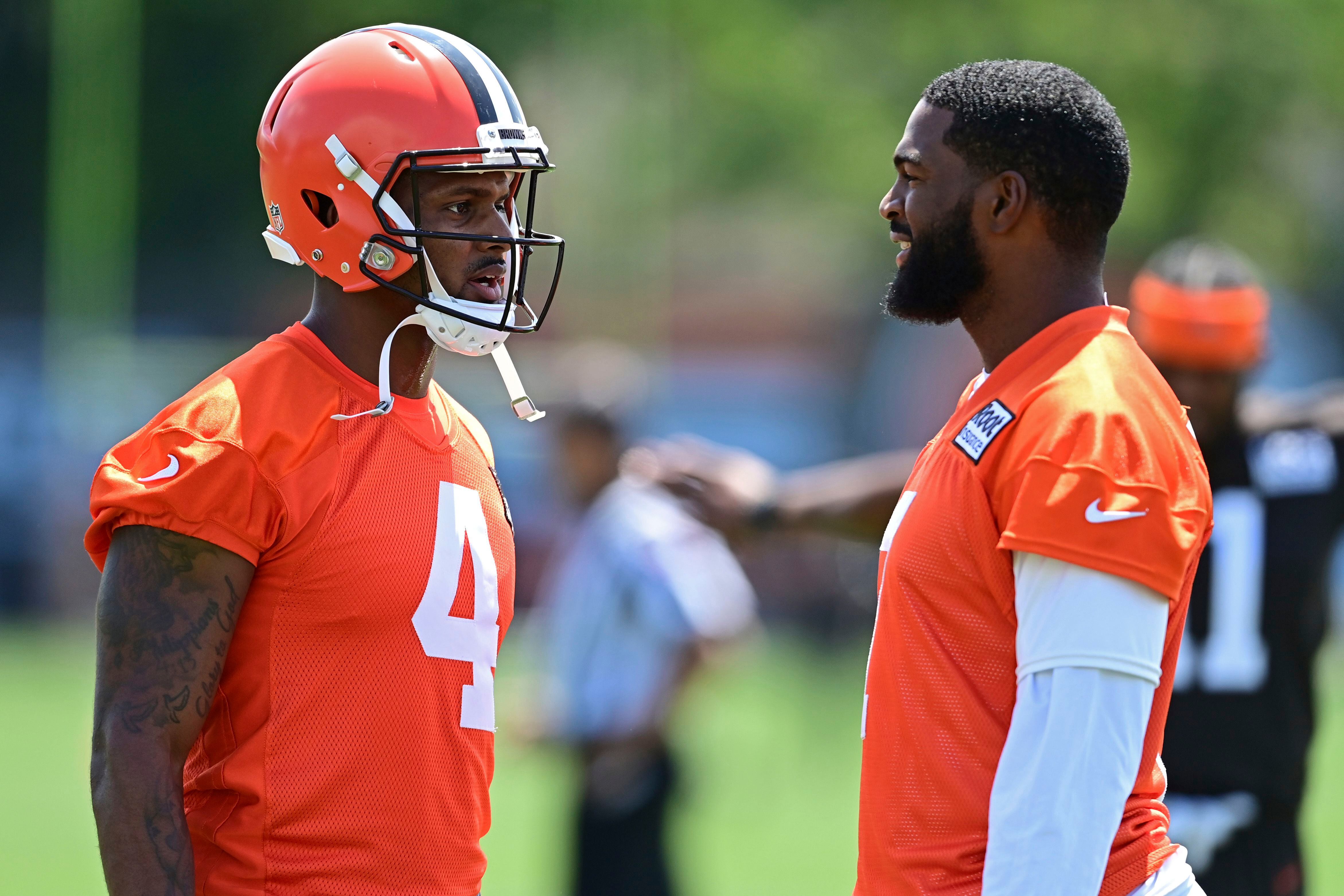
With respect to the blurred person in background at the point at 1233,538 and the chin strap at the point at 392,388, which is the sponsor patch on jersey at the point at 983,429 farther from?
the blurred person in background at the point at 1233,538

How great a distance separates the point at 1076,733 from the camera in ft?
8.17

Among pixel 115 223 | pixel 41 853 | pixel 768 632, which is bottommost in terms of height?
pixel 768 632

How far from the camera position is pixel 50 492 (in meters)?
22.6

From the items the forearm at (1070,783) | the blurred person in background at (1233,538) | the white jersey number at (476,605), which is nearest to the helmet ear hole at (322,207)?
the white jersey number at (476,605)

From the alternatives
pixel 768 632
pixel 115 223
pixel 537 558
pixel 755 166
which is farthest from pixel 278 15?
pixel 768 632

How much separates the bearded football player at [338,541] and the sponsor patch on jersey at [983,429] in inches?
34.5

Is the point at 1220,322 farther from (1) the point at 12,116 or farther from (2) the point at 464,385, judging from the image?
(1) the point at 12,116

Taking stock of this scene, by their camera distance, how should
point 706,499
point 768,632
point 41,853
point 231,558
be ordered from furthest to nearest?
point 768,632 → point 41,853 → point 706,499 → point 231,558

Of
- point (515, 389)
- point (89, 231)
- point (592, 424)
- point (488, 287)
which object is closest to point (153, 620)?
point (488, 287)

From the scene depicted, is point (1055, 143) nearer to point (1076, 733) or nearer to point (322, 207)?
point (1076, 733)

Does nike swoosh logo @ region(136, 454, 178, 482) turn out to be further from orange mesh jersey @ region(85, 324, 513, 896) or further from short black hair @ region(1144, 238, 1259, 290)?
short black hair @ region(1144, 238, 1259, 290)

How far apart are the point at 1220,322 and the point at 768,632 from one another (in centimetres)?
1591

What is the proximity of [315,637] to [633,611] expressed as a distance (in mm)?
3723

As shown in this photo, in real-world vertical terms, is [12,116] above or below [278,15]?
below
